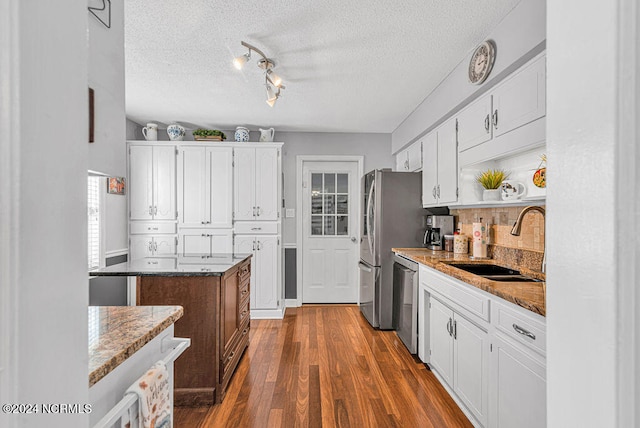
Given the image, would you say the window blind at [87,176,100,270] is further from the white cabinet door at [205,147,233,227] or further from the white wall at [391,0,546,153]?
Result: the white wall at [391,0,546,153]

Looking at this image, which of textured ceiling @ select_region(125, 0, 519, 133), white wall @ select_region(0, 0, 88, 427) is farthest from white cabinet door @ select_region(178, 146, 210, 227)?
white wall @ select_region(0, 0, 88, 427)

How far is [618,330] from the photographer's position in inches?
16.4

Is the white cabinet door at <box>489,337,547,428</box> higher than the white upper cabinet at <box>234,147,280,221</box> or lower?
lower

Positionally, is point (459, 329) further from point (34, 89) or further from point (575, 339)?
point (34, 89)

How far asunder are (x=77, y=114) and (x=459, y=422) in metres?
2.41

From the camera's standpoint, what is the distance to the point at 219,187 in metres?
4.18

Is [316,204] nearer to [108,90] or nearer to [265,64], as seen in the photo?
[265,64]

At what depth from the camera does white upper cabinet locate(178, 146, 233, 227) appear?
416cm

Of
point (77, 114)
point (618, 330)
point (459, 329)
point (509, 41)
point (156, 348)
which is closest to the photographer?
point (618, 330)

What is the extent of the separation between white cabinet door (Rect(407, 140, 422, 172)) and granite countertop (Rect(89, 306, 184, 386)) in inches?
121

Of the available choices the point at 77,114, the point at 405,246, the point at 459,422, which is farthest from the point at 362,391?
the point at 77,114

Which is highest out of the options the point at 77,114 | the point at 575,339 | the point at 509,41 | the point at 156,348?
the point at 509,41

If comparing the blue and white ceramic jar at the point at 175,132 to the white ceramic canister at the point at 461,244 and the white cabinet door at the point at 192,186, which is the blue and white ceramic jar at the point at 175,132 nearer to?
the white cabinet door at the point at 192,186

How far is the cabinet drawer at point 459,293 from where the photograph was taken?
5.95 ft
